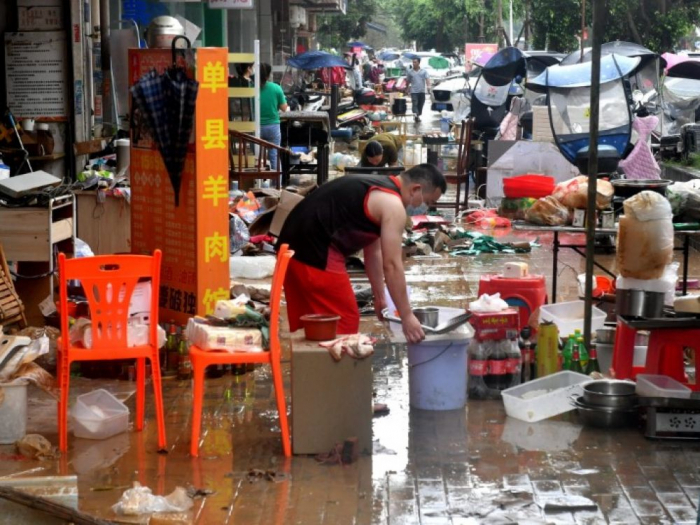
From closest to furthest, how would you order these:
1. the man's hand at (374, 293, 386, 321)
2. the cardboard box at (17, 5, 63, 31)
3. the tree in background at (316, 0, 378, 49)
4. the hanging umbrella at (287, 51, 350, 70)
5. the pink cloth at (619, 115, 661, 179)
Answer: the man's hand at (374, 293, 386, 321) < the cardboard box at (17, 5, 63, 31) < the pink cloth at (619, 115, 661, 179) < the hanging umbrella at (287, 51, 350, 70) < the tree in background at (316, 0, 378, 49)

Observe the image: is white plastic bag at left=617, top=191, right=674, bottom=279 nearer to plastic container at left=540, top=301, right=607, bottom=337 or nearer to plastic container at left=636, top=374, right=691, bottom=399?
plastic container at left=540, top=301, right=607, bottom=337

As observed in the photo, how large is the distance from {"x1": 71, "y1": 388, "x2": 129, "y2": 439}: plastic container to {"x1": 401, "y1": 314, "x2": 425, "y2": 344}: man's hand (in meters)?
1.83

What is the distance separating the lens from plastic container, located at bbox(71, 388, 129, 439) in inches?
275

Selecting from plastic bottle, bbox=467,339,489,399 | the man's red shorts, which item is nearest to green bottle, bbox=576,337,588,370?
plastic bottle, bbox=467,339,489,399

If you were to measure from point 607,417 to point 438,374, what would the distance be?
3.68 feet

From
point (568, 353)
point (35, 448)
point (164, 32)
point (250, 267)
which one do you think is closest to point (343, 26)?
point (250, 267)

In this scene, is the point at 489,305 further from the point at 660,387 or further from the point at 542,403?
the point at 660,387

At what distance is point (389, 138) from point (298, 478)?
1128 centimetres

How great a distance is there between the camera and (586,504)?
5914mm

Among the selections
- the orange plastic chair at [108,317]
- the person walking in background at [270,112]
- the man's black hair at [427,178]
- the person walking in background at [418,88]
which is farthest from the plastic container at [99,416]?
the person walking in background at [418,88]

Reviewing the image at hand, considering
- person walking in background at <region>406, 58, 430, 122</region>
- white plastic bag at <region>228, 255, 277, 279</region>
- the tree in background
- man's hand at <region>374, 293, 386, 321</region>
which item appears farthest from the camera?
the tree in background

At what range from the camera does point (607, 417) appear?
716 cm

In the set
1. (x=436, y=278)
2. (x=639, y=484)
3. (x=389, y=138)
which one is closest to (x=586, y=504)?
(x=639, y=484)

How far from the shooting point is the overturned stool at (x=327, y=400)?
260 inches
